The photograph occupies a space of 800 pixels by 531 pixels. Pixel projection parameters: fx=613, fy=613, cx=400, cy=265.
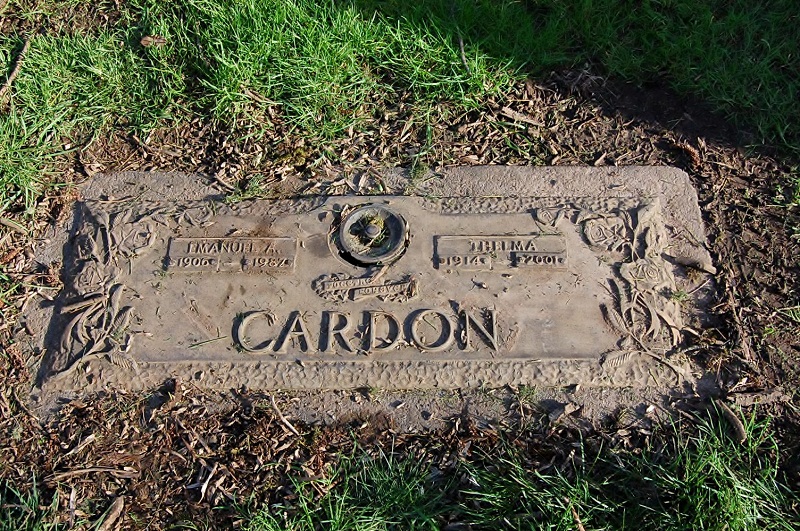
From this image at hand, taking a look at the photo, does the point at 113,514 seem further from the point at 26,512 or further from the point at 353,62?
the point at 353,62

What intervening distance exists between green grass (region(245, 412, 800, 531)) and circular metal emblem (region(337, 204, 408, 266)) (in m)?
0.97

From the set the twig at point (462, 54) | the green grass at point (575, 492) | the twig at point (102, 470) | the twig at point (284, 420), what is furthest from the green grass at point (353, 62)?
the green grass at point (575, 492)

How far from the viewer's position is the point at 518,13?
3.77m

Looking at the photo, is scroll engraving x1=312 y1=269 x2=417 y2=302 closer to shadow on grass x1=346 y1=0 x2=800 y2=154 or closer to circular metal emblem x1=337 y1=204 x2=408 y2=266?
circular metal emblem x1=337 y1=204 x2=408 y2=266

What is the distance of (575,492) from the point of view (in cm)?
253

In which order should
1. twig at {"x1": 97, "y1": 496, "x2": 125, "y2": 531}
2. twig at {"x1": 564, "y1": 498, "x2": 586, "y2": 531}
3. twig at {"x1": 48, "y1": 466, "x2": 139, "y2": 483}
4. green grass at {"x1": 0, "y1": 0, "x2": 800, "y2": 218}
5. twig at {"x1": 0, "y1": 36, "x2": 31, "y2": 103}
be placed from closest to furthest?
twig at {"x1": 564, "y1": 498, "x2": 586, "y2": 531} < twig at {"x1": 97, "y1": 496, "x2": 125, "y2": 531} < twig at {"x1": 48, "y1": 466, "x2": 139, "y2": 483} < green grass at {"x1": 0, "y1": 0, "x2": 800, "y2": 218} < twig at {"x1": 0, "y1": 36, "x2": 31, "y2": 103}

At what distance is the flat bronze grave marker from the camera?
9.37 ft

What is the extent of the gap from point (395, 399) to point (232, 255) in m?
1.09

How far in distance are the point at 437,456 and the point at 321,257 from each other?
111 centimetres

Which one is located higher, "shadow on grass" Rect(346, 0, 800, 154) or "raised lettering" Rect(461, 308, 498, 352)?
"shadow on grass" Rect(346, 0, 800, 154)

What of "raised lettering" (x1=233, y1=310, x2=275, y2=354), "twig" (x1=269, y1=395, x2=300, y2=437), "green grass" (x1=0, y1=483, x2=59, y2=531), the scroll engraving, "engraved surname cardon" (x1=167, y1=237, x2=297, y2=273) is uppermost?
"engraved surname cardon" (x1=167, y1=237, x2=297, y2=273)

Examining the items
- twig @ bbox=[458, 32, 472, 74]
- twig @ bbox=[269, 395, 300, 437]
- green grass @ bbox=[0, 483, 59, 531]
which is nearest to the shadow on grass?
twig @ bbox=[458, 32, 472, 74]

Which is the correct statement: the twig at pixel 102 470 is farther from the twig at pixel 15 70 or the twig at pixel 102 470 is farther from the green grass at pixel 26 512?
the twig at pixel 15 70

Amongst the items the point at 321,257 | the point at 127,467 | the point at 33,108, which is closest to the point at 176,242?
the point at 321,257
